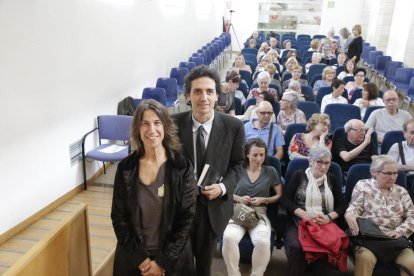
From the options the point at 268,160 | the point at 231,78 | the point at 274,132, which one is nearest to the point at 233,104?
the point at 231,78

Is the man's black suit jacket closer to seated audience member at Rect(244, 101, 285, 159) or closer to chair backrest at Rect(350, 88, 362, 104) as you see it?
seated audience member at Rect(244, 101, 285, 159)

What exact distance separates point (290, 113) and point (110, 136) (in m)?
2.27

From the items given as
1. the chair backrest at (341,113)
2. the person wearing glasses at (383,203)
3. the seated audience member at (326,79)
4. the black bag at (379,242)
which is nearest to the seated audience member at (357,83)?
the seated audience member at (326,79)

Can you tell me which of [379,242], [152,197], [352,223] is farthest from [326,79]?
[152,197]

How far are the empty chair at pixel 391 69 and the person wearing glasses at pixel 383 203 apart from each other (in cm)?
667

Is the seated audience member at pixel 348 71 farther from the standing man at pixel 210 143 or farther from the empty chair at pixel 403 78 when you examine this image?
the standing man at pixel 210 143

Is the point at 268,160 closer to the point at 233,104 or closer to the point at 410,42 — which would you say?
the point at 233,104

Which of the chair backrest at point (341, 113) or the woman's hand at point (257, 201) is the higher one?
the chair backrest at point (341, 113)

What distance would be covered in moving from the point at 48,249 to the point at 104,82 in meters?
3.62

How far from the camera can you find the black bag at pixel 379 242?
8.22 ft

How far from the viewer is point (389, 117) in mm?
4328

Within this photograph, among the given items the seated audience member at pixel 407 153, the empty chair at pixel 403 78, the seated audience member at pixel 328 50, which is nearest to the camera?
the seated audience member at pixel 407 153

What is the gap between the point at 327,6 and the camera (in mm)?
14758

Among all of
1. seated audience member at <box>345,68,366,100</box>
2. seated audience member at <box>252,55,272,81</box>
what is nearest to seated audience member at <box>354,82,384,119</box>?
seated audience member at <box>345,68,366,100</box>
